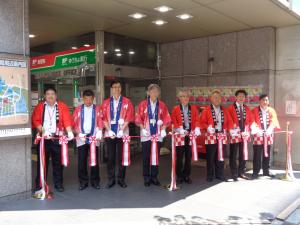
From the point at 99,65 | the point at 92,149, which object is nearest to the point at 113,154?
the point at 92,149

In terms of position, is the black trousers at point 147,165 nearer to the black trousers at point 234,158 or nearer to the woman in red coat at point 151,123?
the woman in red coat at point 151,123

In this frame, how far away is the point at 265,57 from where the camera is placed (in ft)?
22.5

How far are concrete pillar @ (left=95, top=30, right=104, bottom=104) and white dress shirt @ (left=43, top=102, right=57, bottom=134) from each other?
2.21 metres

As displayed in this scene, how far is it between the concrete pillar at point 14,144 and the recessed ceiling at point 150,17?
2.75ft

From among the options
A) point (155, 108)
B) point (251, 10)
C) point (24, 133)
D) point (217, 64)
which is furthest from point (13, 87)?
point (217, 64)

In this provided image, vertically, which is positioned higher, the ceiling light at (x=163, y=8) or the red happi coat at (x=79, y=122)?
the ceiling light at (x=163, y=8)

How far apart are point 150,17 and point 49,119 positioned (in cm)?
265

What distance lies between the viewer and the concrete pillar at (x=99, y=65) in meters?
7.12

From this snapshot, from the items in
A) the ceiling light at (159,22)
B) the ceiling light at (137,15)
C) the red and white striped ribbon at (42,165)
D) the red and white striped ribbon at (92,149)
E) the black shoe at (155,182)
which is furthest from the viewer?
the ceiling light at (159,22)

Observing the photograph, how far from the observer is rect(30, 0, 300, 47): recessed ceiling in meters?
5.30

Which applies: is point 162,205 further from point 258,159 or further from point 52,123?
point 258,159

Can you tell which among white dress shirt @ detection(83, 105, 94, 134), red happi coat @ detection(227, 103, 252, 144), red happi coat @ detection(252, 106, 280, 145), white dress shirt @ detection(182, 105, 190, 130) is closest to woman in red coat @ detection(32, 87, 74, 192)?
white dress shirt @ detection(83, 105, 94, 134)

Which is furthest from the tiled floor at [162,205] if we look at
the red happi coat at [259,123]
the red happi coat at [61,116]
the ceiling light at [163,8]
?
the ceiling light at [163,8]

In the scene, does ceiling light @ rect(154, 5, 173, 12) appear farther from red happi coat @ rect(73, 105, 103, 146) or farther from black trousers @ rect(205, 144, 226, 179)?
black trousers @ rect(205, 144, 226, 179)
